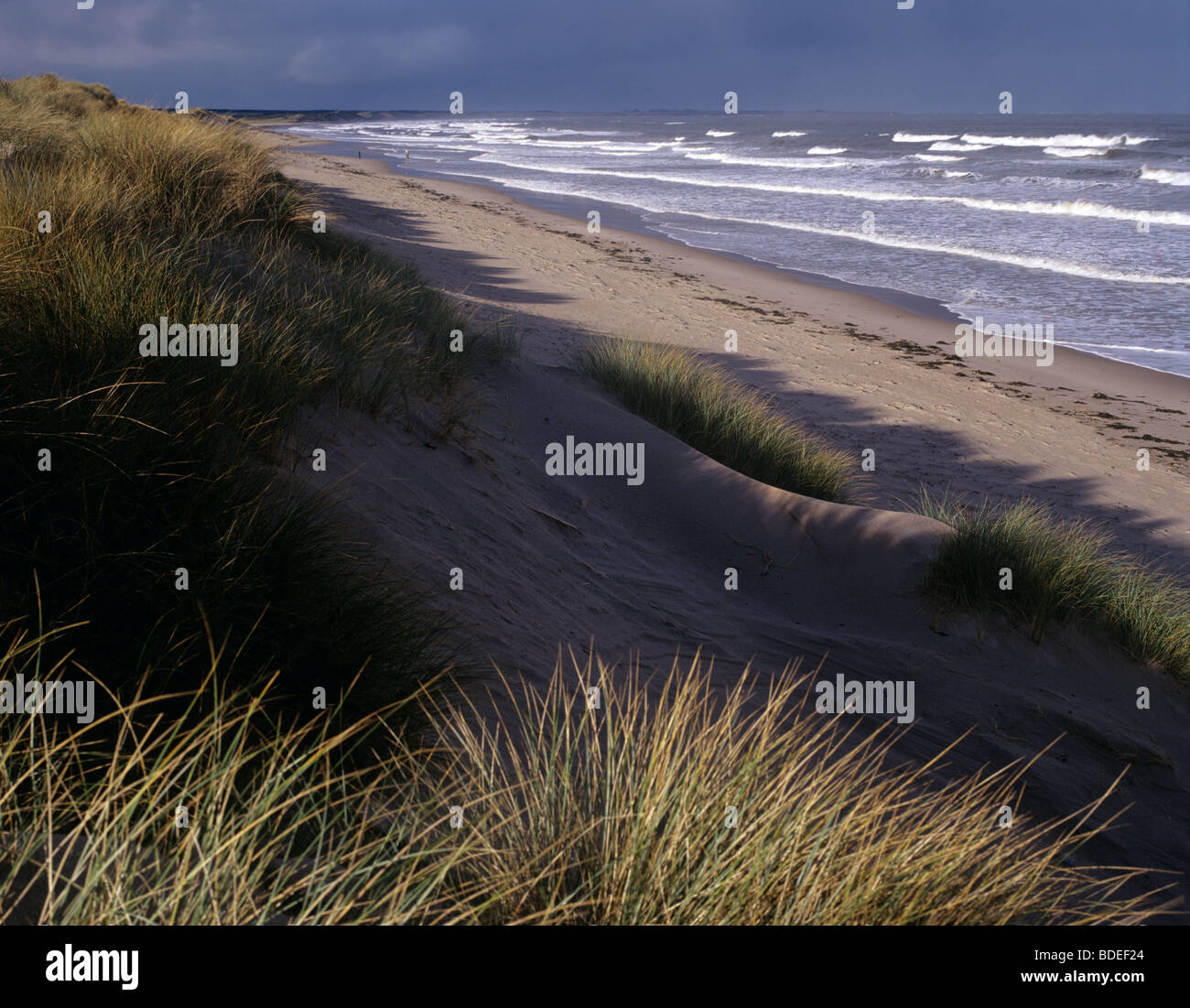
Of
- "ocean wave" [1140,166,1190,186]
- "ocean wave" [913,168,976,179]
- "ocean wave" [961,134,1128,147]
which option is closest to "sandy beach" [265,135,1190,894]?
"ocean wave" [1140,166,1190,186]

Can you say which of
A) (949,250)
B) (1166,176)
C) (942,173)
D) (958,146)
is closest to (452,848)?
(949,250)

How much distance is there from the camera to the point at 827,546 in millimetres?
5785

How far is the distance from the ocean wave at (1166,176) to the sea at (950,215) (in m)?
0.09

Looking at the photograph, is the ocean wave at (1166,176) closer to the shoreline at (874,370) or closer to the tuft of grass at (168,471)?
the shoreline at (874,370)

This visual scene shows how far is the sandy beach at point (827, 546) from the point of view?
13.4ft

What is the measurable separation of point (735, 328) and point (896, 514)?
27.0 ft

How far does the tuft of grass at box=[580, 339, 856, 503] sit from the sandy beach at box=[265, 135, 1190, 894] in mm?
397

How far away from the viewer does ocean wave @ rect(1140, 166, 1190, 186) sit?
1303 inches

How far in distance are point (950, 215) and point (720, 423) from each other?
76.6ft

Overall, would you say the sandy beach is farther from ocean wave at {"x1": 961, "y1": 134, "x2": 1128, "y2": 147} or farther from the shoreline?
ocean wave at {"x1": 961, "y1": 134, "x2": 1128, "y2": 147}

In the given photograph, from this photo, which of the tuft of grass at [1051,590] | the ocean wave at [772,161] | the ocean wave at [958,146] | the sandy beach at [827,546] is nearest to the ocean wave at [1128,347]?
the sandy beach at [827,546]

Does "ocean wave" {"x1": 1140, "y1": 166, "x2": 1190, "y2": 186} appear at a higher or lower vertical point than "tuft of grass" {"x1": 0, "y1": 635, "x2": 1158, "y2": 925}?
higher

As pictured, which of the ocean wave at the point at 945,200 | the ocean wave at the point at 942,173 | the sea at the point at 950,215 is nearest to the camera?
the sea at the point at 950,215

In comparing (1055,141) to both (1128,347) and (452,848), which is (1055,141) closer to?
(1128,347)
